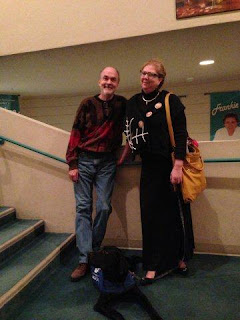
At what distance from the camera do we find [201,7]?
2.38 metres

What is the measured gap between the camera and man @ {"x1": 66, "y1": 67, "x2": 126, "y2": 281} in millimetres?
2068

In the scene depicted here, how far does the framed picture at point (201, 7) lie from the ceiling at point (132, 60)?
152 mm

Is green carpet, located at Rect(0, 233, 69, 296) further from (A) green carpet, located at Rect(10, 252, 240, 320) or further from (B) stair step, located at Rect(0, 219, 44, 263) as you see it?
(A) green carpet, located at Rect(10, 252, 240, 320)

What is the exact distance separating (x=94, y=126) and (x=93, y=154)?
223mm

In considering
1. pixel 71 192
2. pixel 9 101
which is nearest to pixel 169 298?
pixel 71 192

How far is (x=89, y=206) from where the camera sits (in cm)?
213

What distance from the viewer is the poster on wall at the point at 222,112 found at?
516cm

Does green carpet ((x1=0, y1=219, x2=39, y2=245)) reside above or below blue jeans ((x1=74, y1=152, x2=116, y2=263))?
below

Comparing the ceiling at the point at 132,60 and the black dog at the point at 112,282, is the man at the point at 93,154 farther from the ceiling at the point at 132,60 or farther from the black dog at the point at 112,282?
the ceiling at the point at 132,60

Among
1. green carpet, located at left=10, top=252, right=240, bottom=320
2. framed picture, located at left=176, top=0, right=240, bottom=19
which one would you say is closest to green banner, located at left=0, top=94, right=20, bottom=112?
framed picture, located at left=176, top=0, right=240, bottom=19

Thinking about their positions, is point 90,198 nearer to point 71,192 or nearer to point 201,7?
point 71,192

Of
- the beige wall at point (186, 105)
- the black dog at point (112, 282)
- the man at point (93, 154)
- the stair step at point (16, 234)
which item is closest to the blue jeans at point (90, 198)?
the man at point (93, 154)

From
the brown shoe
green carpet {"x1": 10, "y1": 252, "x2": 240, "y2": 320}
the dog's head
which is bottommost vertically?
green carpet {"x1": 10, "y1": 252, "x2": 240, "y2": 320}

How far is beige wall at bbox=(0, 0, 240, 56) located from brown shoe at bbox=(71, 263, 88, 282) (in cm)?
215
